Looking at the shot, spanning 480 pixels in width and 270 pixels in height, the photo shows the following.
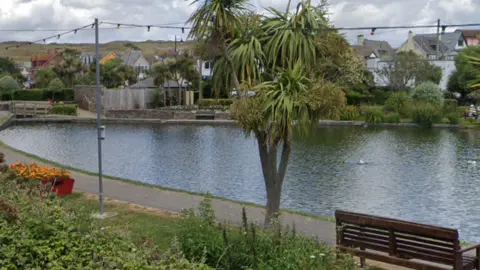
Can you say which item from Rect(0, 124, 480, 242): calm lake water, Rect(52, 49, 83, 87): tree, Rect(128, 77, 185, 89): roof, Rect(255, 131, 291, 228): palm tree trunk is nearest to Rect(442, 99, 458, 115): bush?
Rect(0, 124, 480, 242): calm lake water

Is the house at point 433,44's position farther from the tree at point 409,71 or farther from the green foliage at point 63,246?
the green foliage at point 63,246

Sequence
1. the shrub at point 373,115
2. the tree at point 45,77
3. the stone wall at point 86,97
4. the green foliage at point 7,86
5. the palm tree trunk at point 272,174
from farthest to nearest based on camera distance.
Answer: the tree at point 45,77 → the green foliage at point 7,86 → the stone wall at point 86,97 → the shrub at point 373,115 → the palm tree trunk at point 272,174

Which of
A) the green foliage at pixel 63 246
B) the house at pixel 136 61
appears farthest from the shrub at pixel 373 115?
the house at pixel 136 61

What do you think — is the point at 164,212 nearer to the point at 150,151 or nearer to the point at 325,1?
the point at 325,1

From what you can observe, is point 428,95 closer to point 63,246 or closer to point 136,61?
point 63,246

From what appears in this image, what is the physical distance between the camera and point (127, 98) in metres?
54.7

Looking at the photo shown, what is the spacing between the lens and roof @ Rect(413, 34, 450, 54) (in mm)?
81125

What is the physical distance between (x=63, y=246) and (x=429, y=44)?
269 ft

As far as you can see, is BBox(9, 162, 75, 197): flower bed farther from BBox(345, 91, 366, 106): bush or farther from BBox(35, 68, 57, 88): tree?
BBox(35, 68, 57, 88): tree

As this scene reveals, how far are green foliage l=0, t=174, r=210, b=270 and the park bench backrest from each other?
2776 mm

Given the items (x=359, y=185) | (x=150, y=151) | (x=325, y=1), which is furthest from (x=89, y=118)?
(x=325, y=1)

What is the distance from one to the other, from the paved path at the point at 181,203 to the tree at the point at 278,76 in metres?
1.33

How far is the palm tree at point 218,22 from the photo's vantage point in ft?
32.9

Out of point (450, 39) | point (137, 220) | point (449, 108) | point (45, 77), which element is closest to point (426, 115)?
point (449, 108)
